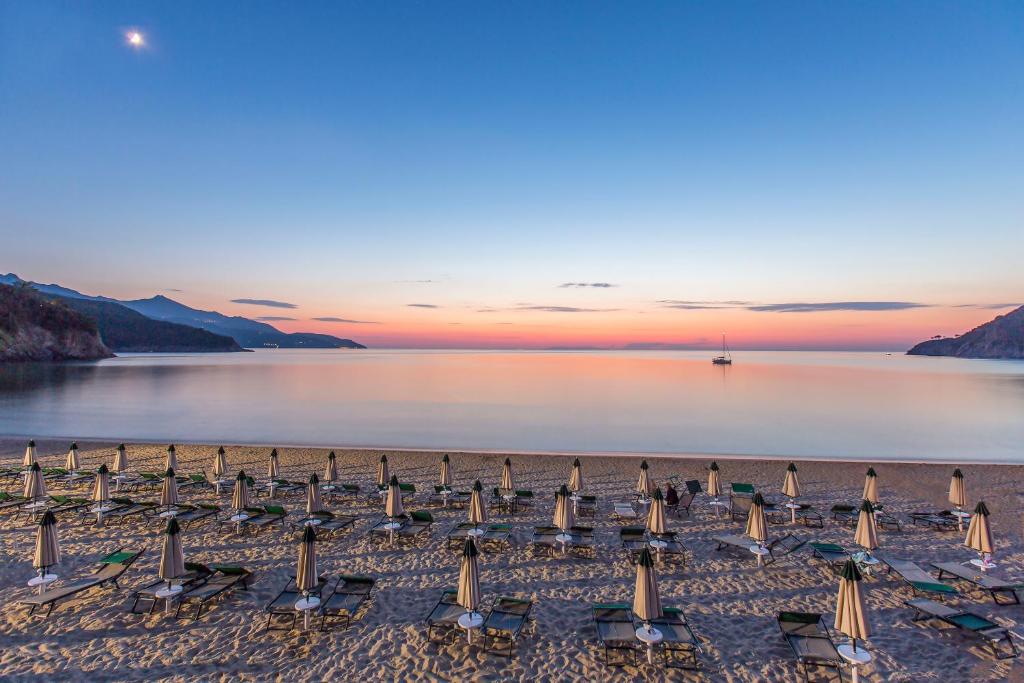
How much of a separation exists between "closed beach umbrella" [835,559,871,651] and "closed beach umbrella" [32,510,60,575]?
39.4 ft

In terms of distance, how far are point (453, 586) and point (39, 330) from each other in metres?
141

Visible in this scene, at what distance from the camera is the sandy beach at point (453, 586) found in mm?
6719

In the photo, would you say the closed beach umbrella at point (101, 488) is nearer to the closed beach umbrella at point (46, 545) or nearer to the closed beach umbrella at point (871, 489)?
the closed beach umbrella at point (46, 545)

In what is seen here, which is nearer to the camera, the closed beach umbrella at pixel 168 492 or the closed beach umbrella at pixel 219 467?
the closed beach umbrella at pixel 168 492

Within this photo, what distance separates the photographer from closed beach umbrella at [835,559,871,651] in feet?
20.3

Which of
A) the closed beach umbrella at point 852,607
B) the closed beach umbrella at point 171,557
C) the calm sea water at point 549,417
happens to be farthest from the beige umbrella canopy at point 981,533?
the calm sea water at point 549,417

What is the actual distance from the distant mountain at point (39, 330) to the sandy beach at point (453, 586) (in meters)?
121

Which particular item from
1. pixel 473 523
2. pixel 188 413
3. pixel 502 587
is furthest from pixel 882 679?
pixel 188 413

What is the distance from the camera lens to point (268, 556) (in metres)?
10.3

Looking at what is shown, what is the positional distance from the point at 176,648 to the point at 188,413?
1674 inches

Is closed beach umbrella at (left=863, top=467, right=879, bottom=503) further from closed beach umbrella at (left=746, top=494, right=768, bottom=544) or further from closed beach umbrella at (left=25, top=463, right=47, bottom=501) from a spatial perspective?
closed beach umbrella at (left=25, top=463, right=47, bottom=501)

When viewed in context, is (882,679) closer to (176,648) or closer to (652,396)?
(176,648)

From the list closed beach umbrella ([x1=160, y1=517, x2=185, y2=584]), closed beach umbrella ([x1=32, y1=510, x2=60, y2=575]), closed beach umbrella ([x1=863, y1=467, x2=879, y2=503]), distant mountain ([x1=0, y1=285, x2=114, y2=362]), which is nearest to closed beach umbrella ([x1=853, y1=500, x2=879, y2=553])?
closed beach umbrella ([x1=863, y1=467, x2=879, y2=503])

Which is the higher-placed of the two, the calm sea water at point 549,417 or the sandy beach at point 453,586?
the sandy beach at point 453,586
